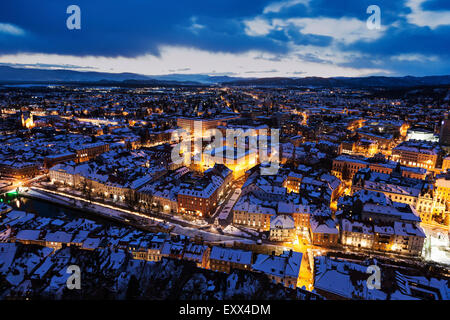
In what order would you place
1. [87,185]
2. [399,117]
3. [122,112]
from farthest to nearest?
[122,112] → [399,117] → [87,185]

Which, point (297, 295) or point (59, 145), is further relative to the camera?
point (59, 145)

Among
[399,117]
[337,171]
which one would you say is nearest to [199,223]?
[337,171]

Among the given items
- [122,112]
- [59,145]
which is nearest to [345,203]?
[59,145]

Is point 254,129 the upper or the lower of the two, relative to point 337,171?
upper

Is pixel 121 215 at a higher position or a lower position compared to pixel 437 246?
higher

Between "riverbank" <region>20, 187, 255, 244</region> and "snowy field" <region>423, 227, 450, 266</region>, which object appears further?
"riverbank" <region>20, 187, 255, 244</region>

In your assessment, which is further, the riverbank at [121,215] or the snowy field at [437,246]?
the riverbank at [121,215]

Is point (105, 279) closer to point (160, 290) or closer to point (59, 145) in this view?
point (160, 290)

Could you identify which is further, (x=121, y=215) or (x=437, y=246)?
(x=121, y=215)

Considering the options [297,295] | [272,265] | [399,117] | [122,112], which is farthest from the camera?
[122,112]

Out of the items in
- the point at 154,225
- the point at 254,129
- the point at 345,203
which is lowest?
the point at 154,225
